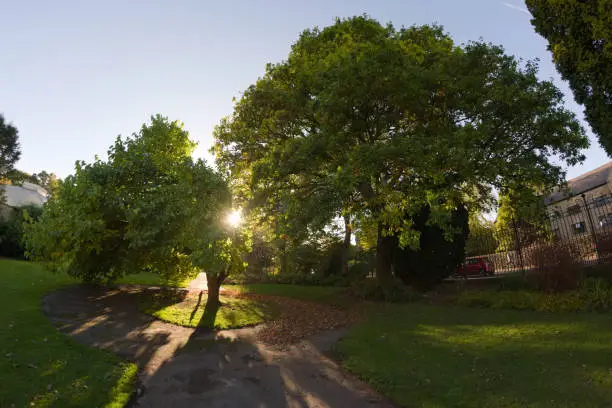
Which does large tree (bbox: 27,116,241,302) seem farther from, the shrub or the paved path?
the shrub

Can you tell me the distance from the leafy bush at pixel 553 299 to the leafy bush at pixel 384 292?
2612mm

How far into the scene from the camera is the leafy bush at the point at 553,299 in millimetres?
11414

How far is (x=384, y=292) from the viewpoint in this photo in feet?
57.8

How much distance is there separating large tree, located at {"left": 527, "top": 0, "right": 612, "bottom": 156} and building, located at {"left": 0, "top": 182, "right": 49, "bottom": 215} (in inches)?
1756

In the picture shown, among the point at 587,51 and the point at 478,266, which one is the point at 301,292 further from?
the point at 587,51

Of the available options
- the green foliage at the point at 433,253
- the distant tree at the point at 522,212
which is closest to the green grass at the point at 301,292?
the green foliage at the point at 433,253

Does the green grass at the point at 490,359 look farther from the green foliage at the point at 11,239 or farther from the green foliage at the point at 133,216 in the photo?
the green foliage at the point at 11,239

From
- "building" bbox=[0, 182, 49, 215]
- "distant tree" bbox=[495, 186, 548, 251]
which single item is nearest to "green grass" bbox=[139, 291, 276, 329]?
"distant tree" bbox=[495, 186, 548, 251]

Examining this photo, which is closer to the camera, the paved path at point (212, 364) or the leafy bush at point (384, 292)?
the paved path at point (212, 364)

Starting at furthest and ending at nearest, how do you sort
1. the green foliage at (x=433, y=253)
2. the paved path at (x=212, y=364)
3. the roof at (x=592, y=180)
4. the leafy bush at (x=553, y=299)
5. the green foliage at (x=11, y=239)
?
the roof at (x=592, y=180) < the green foliage at (x=11, y=239) < the green foliage at (x=433, y=253) < the leafy bush at (x=553, y=299) < the paved path at (x=212, y=364)

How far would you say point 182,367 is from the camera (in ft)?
29.9

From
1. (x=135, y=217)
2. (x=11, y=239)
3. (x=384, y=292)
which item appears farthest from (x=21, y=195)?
(x=384, y=292)

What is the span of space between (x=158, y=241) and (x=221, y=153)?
7238mm

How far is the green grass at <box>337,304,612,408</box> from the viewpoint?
20.7ft
